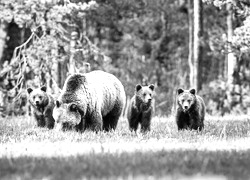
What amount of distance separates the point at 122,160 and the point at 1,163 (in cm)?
150

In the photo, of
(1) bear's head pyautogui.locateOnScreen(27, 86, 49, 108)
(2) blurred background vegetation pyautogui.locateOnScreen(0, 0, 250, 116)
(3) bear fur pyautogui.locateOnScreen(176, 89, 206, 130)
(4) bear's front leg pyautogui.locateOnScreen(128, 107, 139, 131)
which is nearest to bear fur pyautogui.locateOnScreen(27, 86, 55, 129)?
(1) bear's head pyautogui.locateOnScreen(27, 86, 49, 108)

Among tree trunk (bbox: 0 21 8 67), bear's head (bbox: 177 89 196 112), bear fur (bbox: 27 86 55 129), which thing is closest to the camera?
bear's head (bbox: 177 89 196 112)

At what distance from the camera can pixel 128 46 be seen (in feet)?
129

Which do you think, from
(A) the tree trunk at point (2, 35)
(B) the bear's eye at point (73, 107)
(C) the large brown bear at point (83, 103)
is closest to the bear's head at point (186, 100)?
(C) the large brown bear at point (83, 103)

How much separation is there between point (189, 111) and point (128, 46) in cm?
2794

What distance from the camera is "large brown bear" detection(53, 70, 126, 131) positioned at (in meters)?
10.1

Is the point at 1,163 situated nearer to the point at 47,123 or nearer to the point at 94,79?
the point at 94,79

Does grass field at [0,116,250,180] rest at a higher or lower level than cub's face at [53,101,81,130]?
lower

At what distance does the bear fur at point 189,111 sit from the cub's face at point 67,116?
2.76 meters

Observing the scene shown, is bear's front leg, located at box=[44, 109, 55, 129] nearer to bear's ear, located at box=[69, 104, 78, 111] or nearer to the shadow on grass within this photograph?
bear's ear, located at box=[69, 104, 78, 111]

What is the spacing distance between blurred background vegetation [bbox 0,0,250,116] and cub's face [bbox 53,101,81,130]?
5.61 meters

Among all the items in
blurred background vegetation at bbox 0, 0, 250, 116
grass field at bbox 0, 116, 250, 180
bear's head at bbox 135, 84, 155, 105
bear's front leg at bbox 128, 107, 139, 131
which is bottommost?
grass field at bbox 0, 116, 250, 180

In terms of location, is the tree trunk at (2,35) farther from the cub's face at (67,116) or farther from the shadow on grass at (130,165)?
the shadow on grass at (130,165)

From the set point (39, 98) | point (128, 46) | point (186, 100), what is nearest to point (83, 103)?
point (186, 100)
